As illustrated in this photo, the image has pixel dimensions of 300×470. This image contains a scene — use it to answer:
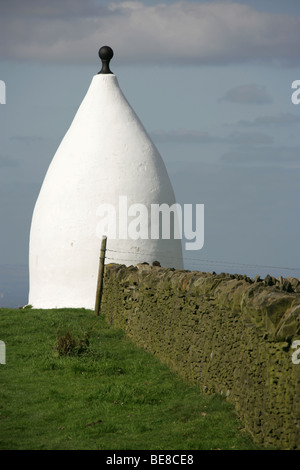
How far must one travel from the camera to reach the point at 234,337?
8.93 m

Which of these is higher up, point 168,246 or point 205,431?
point 168,246

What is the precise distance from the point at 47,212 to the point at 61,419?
37.6 ft

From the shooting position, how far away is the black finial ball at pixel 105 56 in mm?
21203

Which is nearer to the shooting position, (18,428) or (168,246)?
(18,428)

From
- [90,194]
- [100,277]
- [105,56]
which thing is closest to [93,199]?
[90,194]

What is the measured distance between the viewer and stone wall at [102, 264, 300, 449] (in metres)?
7.35

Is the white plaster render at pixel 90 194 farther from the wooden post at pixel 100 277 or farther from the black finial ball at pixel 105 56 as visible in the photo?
Answer: the wooden post at pixel 100 277

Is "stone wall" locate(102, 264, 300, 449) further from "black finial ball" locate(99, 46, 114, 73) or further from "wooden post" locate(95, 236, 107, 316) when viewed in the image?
"black finial ball" locate(99, 46, 114, 73)

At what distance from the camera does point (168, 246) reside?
20594 mm

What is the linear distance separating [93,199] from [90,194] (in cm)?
16

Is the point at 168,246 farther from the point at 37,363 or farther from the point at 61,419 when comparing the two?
the point at 61,419

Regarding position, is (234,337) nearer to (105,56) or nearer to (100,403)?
(100,403)
